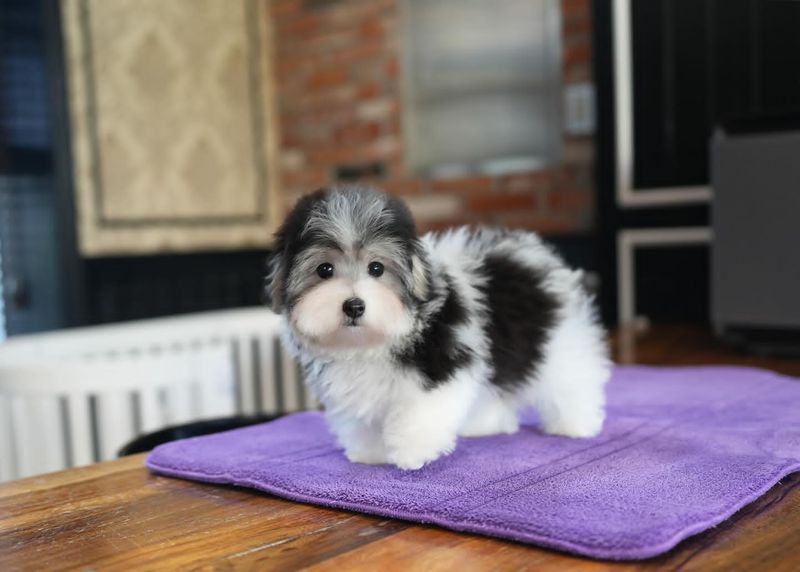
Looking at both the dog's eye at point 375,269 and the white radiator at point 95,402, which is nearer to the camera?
the dog's eye at point 375,269

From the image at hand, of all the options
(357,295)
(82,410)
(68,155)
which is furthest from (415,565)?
(68,155)

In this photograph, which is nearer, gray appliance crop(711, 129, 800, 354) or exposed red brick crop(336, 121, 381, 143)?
gray appliance crop(711, 129, 800, 354)

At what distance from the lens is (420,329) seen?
2.91 ft

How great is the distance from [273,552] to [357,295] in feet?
0.87

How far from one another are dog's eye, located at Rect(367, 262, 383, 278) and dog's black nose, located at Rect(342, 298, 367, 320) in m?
0.05

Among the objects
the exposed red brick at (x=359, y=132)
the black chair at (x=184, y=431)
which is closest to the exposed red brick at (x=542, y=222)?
the exposed red brick at (x=359, y=132)

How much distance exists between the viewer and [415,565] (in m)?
0.65

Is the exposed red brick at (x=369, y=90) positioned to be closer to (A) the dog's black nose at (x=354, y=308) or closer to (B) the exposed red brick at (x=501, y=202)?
(B) the exposed red brick at (x=501, y=202)

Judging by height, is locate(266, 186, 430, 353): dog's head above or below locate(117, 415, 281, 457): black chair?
above

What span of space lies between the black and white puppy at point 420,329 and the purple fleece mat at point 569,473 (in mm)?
41

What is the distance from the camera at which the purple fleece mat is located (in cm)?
70

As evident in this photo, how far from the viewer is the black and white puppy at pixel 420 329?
839 mm

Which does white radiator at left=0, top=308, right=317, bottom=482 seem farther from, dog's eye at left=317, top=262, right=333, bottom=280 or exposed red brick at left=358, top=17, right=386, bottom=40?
exposed red brick at left=358, top=17, right=386, bottom=40

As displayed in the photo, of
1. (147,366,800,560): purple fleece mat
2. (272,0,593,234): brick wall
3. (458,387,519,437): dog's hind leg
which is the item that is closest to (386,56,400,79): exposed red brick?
(272,0,593,234): brick wall
